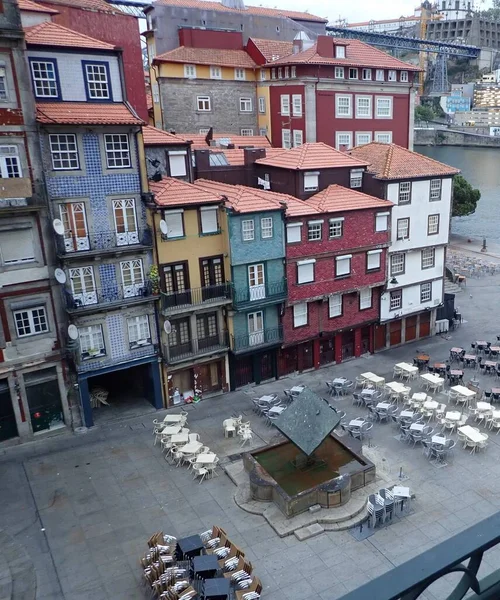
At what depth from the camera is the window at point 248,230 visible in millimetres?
31781

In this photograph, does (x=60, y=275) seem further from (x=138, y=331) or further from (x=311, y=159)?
(x=311, y=159)

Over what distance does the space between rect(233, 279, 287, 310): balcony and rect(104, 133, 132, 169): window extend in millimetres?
9333

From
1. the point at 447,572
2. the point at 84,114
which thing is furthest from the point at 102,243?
the point at 447,572

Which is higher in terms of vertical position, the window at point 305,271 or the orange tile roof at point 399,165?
the orange tile roof at point 399,165

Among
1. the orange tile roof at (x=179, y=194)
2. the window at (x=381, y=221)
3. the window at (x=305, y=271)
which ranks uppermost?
the orange tile roof at (x=179, y=194)

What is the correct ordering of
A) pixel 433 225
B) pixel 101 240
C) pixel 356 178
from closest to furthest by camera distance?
pixel 101 240
pixel 356 178
pixel 433 225

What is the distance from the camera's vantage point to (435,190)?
127ft

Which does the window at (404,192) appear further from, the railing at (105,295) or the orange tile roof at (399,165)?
the railing at (105,295)

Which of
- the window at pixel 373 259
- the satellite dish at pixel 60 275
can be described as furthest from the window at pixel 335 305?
the satellite dish at pixel 60 275

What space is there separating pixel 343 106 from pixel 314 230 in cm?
2247

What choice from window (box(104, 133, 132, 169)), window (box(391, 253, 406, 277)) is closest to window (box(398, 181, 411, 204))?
window (box(391, 253, 406, 277))

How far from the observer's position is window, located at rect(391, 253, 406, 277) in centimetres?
3814

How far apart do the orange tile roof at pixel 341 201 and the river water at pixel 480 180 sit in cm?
4600

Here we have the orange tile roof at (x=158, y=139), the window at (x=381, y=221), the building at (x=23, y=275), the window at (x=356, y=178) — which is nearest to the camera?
the building at (x=23, y=275)
